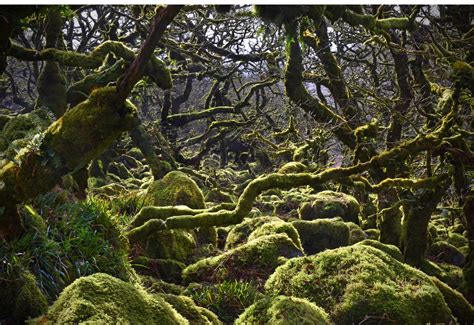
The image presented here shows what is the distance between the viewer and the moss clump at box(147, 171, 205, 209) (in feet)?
35.2

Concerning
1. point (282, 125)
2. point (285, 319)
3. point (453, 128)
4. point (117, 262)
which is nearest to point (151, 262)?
point (117, 262)

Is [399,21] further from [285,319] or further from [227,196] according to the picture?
[227,196]

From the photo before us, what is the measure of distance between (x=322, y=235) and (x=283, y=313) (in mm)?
5609

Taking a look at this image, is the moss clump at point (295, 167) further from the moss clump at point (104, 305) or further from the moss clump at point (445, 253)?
the moss clump at point (104, 305)

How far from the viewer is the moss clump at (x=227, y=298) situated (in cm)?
639

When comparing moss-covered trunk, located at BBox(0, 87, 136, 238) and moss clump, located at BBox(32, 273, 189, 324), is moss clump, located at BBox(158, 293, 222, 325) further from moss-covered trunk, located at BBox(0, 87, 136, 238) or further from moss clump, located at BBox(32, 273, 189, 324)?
moss-covered trunk, located at BBox(0, 87, 136, 238)

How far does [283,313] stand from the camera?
432 centimetres

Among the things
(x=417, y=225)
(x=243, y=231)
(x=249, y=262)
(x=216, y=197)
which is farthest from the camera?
(x=216, y=197)

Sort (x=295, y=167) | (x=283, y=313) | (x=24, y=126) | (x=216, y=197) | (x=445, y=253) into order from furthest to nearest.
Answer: (x=216, y=197) → (x=295, y=167) → (x=445, y=253) → (x=24, y=126) → (x=283, y=313)

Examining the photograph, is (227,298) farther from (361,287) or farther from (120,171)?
(120,171)

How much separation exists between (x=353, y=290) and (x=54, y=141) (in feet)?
11.4

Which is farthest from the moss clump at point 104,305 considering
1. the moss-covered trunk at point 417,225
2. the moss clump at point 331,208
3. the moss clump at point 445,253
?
the moss clump at point 331,208

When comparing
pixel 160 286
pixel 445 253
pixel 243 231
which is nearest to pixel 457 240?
pixel 445 253

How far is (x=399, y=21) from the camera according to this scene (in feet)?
22.6
